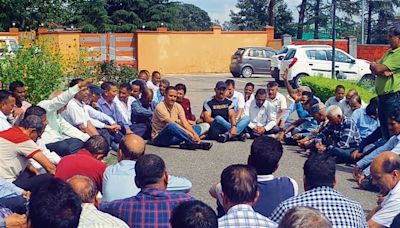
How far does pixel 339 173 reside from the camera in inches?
413

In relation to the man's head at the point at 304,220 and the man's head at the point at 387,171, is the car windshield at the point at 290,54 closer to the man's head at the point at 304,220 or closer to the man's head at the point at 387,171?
the man's head at the point at 387,171

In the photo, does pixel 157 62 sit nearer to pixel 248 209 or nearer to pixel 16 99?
pixel 16 99

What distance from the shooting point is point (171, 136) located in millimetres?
12727

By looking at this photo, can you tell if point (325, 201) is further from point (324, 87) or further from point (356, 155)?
point (324, 87)

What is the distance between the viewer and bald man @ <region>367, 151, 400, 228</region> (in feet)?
18.4

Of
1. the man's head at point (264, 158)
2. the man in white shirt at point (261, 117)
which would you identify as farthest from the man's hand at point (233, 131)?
the man's head at point (264, 158)

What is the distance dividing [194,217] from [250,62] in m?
32.0

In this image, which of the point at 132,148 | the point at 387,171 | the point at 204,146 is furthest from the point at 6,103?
the point at 387,171

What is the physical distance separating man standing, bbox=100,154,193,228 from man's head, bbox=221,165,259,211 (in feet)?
1.34

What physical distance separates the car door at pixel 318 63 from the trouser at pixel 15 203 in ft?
69.5

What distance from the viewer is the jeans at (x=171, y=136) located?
12516 millimetres

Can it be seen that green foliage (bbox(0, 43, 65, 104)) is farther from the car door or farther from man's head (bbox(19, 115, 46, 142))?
the car door

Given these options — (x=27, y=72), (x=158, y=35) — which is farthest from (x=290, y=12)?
(x=27, y=72)

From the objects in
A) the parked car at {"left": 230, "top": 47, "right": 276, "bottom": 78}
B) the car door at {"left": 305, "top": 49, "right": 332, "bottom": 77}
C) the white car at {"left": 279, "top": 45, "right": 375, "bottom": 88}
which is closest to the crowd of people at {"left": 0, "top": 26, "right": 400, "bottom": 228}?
the white car at {"left": 279, "top": 45, "right": 375, "bottom": 88}
